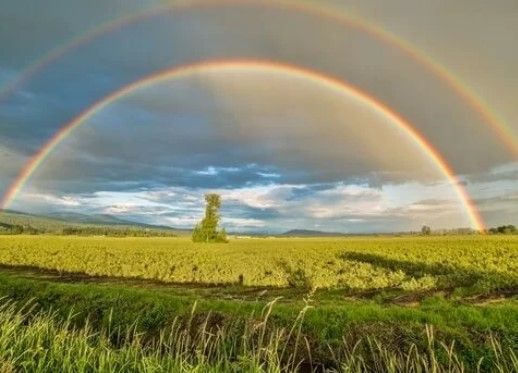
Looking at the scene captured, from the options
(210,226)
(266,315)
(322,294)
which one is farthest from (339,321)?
(210,226)

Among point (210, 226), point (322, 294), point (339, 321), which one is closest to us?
point (339, 321)

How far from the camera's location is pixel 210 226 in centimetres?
12700

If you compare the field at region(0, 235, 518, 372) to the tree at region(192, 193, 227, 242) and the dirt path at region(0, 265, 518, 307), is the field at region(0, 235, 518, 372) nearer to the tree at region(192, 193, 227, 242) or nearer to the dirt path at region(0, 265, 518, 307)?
the dirt path at region(0, 265, 518, 307)

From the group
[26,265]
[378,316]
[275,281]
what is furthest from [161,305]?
[26,265]

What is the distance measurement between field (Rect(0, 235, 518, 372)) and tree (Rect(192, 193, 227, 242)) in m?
74.4

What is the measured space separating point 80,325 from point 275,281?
13625 millimetres

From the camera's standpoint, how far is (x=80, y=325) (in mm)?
23266

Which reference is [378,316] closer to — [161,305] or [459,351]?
[459,351]

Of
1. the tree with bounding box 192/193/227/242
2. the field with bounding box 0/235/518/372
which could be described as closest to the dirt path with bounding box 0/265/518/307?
the field with bounding box 0/235/518/372

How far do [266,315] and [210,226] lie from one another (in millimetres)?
120496

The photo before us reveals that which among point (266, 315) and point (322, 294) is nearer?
point (266, 315)

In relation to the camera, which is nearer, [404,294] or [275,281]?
[404,294]

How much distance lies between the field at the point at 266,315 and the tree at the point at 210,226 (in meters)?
74.4

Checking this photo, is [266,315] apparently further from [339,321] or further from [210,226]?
[210,226]
